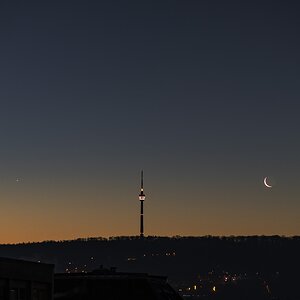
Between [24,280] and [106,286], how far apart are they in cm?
2951

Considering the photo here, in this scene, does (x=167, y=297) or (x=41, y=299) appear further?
(x=167, y=297)

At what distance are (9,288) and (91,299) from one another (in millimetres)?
30735

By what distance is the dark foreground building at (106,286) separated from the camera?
84.1 m

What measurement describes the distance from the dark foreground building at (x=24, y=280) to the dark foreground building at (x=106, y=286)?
23.6 meters

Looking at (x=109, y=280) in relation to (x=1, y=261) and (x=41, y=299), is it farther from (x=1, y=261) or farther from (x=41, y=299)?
(x=1, y=261)

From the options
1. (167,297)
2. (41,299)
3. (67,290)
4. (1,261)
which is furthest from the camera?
(167,297)

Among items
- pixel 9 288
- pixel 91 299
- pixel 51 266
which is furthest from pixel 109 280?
pixel 9 288

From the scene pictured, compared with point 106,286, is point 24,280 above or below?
below

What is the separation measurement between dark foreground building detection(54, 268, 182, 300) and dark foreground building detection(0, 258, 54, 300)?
2364cm

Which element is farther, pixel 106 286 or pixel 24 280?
pixel 106 286

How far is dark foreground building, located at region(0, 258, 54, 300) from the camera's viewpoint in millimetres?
54469

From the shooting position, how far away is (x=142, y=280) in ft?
285

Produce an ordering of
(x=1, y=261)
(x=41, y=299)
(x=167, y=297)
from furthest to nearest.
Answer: (x=167, y=297)
(x=41, y=299)
(x=1, y=261)

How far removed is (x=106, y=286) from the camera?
85.8 meters
